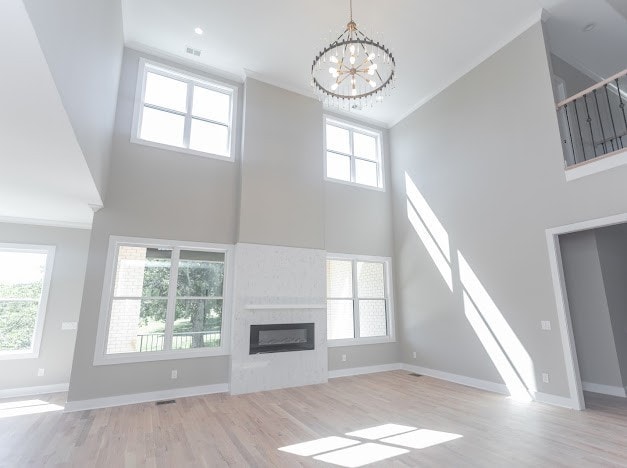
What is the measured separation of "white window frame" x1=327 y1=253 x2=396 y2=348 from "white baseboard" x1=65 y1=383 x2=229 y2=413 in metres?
2.36

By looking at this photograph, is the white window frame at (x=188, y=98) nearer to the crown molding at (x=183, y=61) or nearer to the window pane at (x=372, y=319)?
the crown molding at (x=183, y=61)

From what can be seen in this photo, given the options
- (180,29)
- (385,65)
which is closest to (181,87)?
(180,29)

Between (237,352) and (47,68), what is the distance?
186 inches

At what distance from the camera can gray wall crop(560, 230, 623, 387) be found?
202 inches

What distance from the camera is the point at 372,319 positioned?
737 cm

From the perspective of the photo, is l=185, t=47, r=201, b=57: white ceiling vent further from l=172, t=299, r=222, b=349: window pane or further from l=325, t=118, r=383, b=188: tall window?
l=172, t=299, r=222, b=349: window pane

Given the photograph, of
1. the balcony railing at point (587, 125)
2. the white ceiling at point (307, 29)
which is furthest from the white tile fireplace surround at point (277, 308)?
the balcony railing at point (587, 125)

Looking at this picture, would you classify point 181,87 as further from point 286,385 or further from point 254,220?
point 286,385

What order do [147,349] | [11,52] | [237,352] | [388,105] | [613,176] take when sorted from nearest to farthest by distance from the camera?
[11,52] → [613,176] → [147,349] → [237,352] → [388,105]

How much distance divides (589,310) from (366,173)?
5.00 metres

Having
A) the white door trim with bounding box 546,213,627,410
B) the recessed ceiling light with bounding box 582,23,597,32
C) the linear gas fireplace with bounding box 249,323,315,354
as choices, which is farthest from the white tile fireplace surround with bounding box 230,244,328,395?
the recessed ceiling light with bounding box 582,23,597,32

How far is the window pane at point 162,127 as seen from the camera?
5.82m

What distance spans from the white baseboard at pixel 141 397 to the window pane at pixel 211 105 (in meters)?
4.85

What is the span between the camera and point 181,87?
6.29 meters
